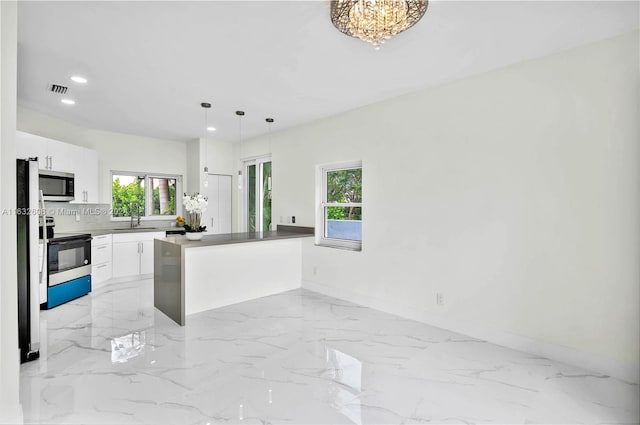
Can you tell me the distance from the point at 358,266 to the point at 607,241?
8.11ft

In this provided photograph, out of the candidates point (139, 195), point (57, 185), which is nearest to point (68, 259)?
point (57, 185)

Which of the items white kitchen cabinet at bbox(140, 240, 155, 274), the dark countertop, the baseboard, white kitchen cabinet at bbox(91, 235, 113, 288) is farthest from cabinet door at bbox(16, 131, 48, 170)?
the baseboard

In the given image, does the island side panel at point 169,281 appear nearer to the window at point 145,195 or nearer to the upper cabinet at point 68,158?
the upper cabinet at point 68,158

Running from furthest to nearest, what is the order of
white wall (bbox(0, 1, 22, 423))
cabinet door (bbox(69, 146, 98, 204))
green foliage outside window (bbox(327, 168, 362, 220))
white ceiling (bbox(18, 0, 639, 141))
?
cabinet door (bbox(69, 146, 98, 204)), green foliage outside window (bbox(327, 168, 362, 220)), white ceiling (bbox(18, 0, 639, 141)), white wall (bbox(0, 1, 22, 423))

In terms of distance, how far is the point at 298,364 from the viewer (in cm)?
261

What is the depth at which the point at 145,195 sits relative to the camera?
5965 mm

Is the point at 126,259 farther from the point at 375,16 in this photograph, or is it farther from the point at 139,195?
the point at 375,16

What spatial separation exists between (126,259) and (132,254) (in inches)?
4.4

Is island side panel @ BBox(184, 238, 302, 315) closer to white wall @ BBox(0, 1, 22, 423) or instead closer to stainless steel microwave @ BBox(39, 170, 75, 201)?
white wall @ BBox(0, 1, 22, 423)

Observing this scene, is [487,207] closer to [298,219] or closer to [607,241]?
[607,241]

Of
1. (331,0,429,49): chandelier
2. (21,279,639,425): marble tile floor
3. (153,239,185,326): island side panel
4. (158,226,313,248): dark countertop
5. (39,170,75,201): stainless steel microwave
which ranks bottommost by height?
(21,279,639,425): marble tile floor

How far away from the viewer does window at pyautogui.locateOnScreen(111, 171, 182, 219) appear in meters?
5.61

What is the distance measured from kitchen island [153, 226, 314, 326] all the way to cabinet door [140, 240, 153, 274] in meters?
1.61

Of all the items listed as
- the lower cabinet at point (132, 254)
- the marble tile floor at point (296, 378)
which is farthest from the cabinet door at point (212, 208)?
the marble tile floor at point (296, 378)
